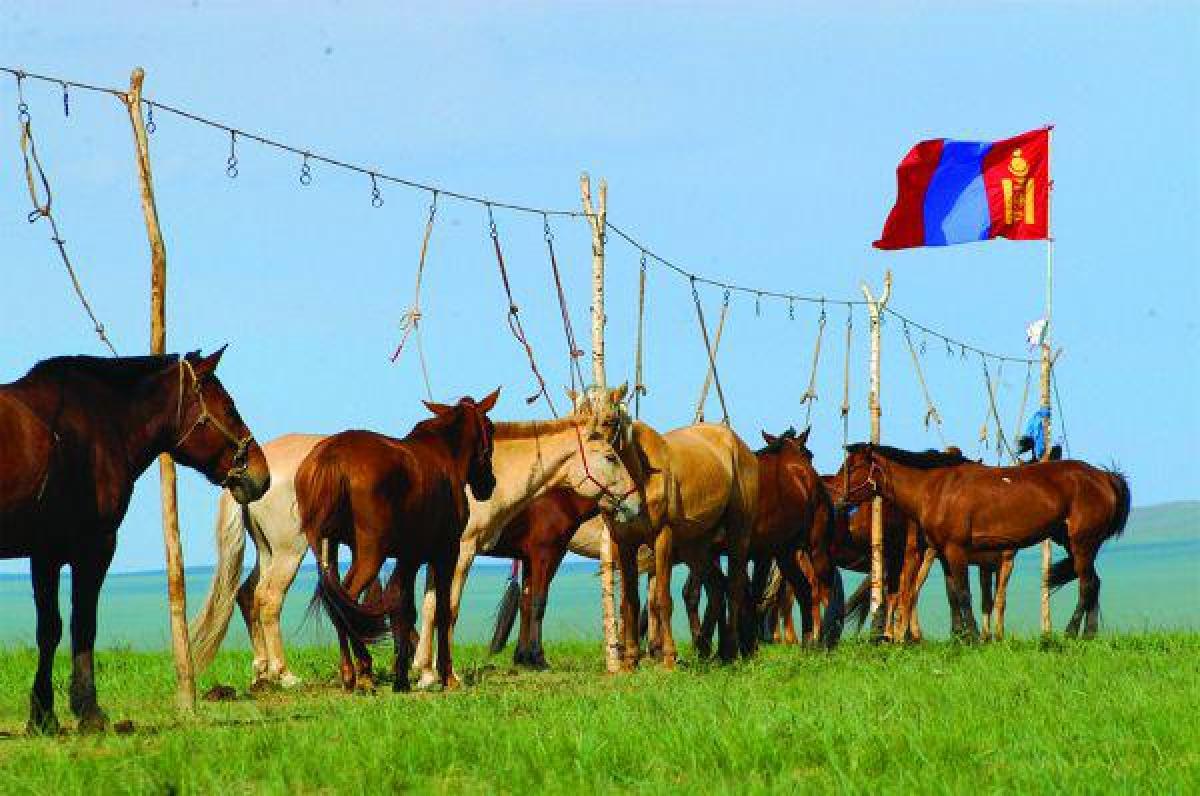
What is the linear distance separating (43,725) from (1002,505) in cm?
1384

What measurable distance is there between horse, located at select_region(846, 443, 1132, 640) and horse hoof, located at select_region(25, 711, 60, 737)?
517 inches

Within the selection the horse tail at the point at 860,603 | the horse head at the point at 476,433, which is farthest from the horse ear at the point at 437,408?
the horse tail at the point at 860,603

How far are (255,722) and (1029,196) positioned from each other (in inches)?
723

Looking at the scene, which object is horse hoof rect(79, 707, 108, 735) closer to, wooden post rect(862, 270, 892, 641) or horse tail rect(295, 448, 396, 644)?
horse tail rect(295, 448, 396, 644)

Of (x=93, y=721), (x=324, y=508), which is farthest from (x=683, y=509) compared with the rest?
(x=93, y=721)

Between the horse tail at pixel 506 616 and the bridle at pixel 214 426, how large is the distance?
30.6 ft

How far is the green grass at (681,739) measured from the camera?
10.6m

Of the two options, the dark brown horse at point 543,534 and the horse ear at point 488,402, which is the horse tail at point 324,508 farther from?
the dark brown horse at point 543,534

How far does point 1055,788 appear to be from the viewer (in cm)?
1005

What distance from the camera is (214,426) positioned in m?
14.1

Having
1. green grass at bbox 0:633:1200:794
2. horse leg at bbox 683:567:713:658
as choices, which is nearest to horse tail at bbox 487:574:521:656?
horse leg at bbox 683:567:713:658

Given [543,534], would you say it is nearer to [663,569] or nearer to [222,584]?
[663,569]

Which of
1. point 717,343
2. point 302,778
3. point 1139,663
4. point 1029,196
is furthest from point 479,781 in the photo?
point 1029,196

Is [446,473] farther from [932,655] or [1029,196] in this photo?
[1029,196]
